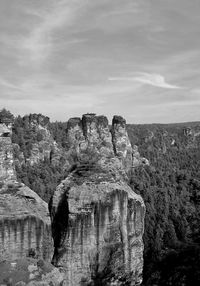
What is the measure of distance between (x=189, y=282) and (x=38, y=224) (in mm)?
12586

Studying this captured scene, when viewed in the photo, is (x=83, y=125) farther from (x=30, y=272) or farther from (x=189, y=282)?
(x=30, y=272)

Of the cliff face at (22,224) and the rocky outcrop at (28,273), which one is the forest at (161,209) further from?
the rocky outcrop at (28,273)

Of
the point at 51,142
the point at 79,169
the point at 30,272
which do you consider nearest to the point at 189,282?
the point at 79,169

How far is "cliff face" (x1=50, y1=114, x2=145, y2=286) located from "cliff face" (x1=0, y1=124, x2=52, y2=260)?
1.20 m

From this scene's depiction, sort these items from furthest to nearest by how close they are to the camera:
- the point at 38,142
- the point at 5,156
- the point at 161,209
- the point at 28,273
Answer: the point at 38,142
the point at 161,209
the point at 5,156
the point at 28,273

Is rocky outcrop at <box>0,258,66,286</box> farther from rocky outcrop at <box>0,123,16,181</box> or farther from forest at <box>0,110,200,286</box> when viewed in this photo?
forest at <box>0,110,200,286</box>

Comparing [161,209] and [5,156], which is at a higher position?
[5,156]

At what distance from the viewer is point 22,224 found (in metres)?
19.0

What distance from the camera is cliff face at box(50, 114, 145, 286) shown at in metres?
20.4

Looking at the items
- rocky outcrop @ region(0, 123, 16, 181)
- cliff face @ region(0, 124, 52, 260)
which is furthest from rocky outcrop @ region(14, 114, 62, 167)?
cliff face @ region(0, 124, 52, 260)

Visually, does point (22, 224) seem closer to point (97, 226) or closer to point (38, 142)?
point (97, 226)

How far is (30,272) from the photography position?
686 inches

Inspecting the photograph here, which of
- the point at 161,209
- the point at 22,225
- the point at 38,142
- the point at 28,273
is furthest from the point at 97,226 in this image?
the point at 38,142

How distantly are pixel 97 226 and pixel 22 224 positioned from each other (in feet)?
13.4
